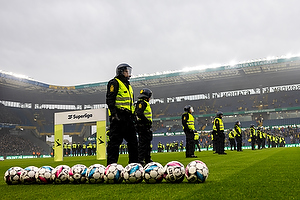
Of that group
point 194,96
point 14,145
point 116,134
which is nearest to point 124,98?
point 116,134

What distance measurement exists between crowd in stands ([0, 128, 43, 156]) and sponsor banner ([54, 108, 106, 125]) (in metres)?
26.7

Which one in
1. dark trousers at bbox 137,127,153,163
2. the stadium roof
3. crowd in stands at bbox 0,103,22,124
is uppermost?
the stadium roof

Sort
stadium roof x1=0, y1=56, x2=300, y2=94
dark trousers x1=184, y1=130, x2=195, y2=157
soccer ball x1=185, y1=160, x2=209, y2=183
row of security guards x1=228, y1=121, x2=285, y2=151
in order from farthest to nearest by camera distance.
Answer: stadium roof x1=0, y1=56, x2=300, y2=94
row of security guards x1=228, y1=121, x2=285, y2=151
dark trousers x1=184, y1=130, x2=195, y2=157
soccer ball x1=185, y1=160, x2=209, y2=183

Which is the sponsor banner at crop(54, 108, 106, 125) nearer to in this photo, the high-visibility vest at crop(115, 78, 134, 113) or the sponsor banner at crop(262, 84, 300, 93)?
the high-visibility vest at crop(115, 78, 134, 113)

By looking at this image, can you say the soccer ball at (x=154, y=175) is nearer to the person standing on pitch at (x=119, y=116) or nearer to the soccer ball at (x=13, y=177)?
the person standing on pitch at (x=119, y=116)

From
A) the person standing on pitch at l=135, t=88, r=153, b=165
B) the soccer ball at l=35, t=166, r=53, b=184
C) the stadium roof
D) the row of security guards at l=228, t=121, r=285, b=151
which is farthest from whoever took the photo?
the stadium roof

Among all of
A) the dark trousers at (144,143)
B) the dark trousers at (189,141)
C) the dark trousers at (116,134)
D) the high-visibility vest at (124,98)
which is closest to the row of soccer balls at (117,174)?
the dark trousers at (116,134)

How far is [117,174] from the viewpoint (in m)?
4.84

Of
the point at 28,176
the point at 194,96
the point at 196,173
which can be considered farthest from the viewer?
the point at 194,96

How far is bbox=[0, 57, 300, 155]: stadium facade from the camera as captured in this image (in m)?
47.2

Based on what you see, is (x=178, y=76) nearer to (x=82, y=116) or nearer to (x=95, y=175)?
(x=82, y=116)

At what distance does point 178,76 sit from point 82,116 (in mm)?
29648

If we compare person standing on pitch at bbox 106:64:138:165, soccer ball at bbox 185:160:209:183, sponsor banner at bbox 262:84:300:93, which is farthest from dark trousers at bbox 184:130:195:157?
sponsor banner at bbox 262:84:300:93

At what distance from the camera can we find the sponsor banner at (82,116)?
20688mm
